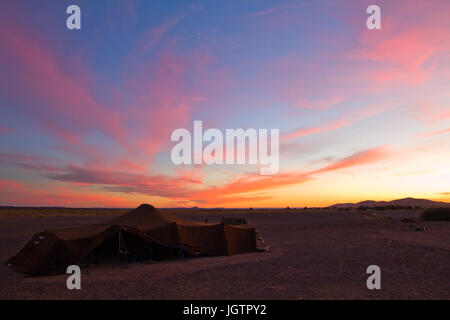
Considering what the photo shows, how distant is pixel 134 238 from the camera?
18.7 metres

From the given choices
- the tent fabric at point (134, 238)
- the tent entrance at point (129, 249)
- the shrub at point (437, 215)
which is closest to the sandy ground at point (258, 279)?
the tent fabric at point (134, 238)

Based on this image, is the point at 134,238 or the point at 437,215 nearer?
the point at 134,238

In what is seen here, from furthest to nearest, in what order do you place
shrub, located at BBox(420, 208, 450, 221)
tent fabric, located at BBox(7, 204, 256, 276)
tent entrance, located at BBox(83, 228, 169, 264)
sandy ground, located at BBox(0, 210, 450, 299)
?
shrub, located at BBox(420, 208, 450, 221) < tent entrance, located at BBox(83, 228, 169, 264) < tent fabric, located at BBox(7, 204, 256, 276) < sandy ground, located at BBox(0, 210, 450, 299)

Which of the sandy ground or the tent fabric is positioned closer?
the sandy ground

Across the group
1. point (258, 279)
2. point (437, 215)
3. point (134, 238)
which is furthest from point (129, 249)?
point (437, 215)

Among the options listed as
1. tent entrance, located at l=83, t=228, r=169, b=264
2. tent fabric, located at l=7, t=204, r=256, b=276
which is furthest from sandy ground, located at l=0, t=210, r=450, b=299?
tent entrance, located at l=83, t=228, r=169, b=264

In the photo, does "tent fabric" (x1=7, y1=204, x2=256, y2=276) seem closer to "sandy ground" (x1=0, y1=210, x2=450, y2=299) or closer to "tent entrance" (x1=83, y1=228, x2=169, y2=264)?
"tent entrance" (x1=83, y1=228, x2=169, y2=264)

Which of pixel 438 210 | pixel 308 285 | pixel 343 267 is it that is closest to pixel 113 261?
pixel 308 285

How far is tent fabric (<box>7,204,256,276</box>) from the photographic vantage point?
15.5 metres

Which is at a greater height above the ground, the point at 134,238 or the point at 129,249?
the point at 134,238

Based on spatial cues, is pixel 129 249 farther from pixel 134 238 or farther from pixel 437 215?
pixel 437 215
